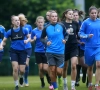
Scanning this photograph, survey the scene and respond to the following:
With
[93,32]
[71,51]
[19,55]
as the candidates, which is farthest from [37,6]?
[93,32]

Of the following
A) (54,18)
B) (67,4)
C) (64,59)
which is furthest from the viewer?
(67,4)

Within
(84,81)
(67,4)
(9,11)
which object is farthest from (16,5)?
(84,81)

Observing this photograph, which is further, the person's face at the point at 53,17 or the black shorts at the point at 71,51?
the black shorts at the point at 71,51

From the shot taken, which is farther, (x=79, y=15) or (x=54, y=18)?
(x=79, y=15)

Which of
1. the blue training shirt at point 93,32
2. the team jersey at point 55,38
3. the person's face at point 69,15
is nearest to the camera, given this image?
the team jersey at point 55,38

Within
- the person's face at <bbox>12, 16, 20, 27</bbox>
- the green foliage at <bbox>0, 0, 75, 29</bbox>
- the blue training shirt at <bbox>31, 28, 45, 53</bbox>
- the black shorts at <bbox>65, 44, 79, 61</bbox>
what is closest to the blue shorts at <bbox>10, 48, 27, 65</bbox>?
the person's face at <bbox>12, 16, 20, 27</bbox>

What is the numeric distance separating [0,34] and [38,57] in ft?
5.87

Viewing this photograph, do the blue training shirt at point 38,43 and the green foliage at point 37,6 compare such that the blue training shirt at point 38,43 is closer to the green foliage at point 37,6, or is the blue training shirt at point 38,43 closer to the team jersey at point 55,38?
the team jersey at point 55,38

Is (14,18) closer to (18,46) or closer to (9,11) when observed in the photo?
(18,46)

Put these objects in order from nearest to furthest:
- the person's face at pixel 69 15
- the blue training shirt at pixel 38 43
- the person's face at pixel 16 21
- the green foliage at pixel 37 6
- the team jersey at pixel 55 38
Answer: the team jersey at pixel 55 38, the person's face at pixel 69 15, the person's face at pixel 16 21, the blue training shirt at pixel 38 43, the green foliage at pixel 37 6

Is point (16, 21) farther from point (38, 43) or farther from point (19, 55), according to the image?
point (38, 43)

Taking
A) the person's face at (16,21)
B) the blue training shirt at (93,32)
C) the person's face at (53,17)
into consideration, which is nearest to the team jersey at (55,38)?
the person's face at (53,17)

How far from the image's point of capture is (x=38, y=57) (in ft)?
65.3

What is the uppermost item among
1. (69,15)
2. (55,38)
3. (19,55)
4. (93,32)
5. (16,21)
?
(69,15)
